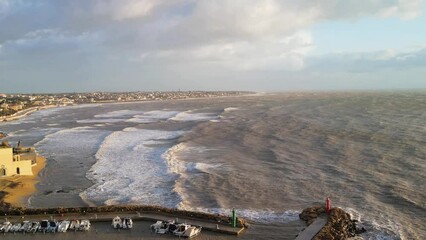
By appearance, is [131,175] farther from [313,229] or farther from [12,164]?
[313,229]

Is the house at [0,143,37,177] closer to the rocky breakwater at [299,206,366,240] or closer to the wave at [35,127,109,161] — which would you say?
the wave at [35,127,109,161]

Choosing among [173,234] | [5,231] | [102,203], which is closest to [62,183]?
[102,203]

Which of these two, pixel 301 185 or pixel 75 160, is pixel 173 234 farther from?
pixel 75 160

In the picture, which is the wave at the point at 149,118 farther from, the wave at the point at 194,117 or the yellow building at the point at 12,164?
the yellow building at the point at 12,164

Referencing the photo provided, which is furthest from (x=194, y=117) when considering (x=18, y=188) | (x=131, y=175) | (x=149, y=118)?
(x=18, y=188)

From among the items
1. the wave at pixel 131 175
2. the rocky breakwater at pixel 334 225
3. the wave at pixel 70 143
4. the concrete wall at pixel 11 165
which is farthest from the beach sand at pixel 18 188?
the rocky breakwater at pixel 334 225
